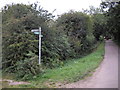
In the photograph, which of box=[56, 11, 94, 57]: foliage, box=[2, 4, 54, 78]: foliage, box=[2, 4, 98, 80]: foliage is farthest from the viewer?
box=[56, 11, 94, 57]: foliage

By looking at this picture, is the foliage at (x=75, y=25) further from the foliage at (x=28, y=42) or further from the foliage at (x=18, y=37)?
the foliage at (x=18, y=37)

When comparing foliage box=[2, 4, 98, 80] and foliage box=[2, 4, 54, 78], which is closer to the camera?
foliage box=[2, 4, 98, 80]

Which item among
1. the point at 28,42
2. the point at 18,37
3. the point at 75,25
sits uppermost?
the point at 75,25

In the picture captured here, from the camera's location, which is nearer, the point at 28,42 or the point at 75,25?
the point at 28,42

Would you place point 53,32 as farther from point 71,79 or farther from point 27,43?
point 71,79

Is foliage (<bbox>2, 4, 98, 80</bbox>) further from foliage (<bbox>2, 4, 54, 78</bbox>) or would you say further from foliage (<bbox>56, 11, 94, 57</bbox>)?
foliage (<bbox>56, 11, 94, 57</bbox>)

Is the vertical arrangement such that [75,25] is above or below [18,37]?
above

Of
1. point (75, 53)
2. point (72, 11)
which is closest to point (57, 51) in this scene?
point (75, 53)

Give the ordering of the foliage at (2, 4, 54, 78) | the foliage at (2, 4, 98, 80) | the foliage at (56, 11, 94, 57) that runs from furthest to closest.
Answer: the foliage at (56, 11, 94, 57) < the foliage at (2, 4, 54, 78) < the foliage at (2, 4, 98, 80)

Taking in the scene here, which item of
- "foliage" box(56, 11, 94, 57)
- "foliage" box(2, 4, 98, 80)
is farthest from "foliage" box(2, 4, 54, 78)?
"foliage" box(56, 11, 94, 57)

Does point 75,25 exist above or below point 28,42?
above

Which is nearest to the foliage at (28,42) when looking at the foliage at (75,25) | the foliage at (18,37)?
the foliage at (18,37)

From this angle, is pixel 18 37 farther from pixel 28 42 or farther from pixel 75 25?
pixel 75 25

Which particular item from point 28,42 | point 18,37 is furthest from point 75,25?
point 18,37
